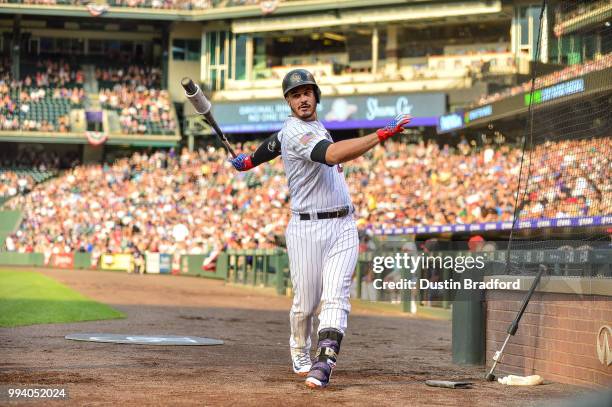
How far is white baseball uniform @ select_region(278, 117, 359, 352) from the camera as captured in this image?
280 inches

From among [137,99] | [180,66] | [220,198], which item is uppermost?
[180,66]

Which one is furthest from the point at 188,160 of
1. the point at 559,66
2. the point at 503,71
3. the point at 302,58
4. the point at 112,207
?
the point at 559,66

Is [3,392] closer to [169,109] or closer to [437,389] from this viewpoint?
[437,389]

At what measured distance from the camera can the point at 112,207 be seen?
41.1 metres

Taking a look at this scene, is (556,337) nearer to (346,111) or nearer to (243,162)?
(243,162)

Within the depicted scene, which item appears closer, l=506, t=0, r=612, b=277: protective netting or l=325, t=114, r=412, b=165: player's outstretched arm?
l=325, t=114, r=412, b=165: player's outstretched arm

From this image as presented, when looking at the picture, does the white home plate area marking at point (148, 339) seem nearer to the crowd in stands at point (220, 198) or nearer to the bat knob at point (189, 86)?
the bat knob at point (189, 86)

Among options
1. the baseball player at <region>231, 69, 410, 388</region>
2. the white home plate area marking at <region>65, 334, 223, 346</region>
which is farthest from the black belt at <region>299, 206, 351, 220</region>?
the white home plate area marking at <region>65, 334, 223, 346</region>

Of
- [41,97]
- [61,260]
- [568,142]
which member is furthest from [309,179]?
[41,97]

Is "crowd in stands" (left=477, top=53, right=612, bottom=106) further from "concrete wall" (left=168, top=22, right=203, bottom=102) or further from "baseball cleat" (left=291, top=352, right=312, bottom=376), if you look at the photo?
"concrete wall" (left=168, top=22, right=203, bottom=102)

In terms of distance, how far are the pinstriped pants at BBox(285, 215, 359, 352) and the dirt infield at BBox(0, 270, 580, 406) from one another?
0.51 meters

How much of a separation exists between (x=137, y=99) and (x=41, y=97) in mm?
4817

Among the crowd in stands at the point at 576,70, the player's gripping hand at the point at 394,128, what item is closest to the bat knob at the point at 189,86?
the player's gripping hand at the point at 394,128

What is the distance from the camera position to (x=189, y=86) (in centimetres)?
814
